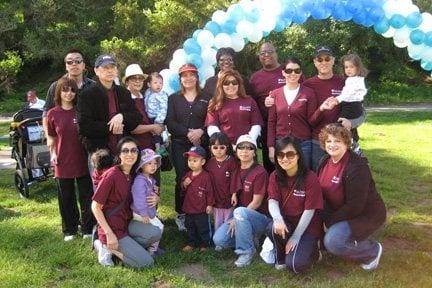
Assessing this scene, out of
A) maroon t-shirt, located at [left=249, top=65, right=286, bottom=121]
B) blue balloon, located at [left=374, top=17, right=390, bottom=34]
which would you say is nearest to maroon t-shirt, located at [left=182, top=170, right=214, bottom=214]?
maroon t-shirt, located at [left=249, top=65, right=286, bottom=121]

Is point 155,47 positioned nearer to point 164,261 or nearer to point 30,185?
point 30,185

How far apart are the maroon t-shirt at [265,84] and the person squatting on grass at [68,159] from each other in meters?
1.89

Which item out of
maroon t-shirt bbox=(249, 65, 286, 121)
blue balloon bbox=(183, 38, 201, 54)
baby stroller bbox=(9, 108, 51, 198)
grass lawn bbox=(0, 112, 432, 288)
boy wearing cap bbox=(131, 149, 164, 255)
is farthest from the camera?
baby stroller bbox=(9, 108, 51, 198)

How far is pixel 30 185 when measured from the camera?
303 inches

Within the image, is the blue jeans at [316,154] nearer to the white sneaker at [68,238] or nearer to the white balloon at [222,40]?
the white balloon at [222,40]

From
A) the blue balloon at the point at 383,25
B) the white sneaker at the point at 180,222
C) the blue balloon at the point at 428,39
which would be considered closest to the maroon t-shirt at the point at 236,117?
the white sneaker at the point at 180,222

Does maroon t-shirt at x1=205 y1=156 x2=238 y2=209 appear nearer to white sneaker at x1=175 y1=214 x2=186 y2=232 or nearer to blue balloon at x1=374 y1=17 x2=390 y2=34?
white sneaker at x1=175 y1=214 x2=186 y2=232

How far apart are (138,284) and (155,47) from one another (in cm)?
1683

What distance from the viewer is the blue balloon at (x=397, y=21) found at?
611 cm

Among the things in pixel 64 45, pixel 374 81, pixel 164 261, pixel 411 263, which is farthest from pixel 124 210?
pixel 374 81

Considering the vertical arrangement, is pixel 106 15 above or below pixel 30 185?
above

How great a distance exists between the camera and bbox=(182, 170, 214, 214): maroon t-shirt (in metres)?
5.21

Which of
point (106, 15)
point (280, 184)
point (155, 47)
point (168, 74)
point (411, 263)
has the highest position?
point (106, 15)

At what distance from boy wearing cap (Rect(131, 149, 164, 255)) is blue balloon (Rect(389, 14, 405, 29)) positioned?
3.24 meters
